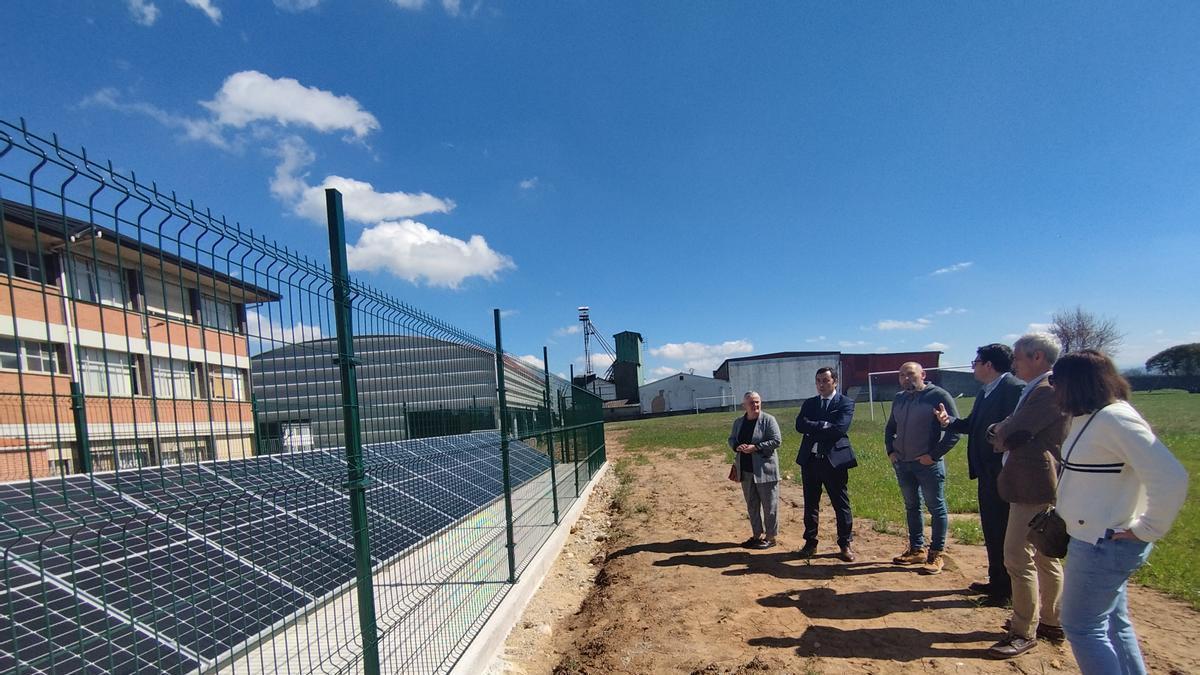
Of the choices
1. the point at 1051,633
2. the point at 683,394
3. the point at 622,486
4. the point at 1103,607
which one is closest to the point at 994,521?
the point at 1051,633

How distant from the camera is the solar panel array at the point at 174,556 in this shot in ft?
6.55

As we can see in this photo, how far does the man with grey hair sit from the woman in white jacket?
3.25 ft

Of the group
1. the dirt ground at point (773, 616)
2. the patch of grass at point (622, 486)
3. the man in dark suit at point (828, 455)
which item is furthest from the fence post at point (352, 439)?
the patch of grass at point (622, 486)

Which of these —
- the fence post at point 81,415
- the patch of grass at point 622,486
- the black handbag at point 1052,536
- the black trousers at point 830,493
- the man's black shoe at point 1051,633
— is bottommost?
the patch of grass at point 622,486

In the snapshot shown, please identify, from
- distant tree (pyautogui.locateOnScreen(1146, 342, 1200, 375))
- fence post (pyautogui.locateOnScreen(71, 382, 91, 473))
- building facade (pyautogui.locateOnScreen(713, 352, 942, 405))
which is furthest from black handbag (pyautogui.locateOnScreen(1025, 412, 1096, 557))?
distant tree (pyautogui.locateOnScreen(1146, 342, 1200, 375))

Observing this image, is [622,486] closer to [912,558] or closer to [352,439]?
[912,558]

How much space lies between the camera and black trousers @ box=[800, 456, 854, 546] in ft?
19.8

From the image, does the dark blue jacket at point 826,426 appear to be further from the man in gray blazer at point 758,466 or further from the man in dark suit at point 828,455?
the man in gray blazer at point 758,466

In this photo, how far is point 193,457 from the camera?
7.10 feet

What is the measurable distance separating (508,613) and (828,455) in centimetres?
329

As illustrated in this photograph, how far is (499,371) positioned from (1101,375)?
4191 millimetres

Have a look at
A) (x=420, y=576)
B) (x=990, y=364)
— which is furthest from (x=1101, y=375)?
(x=420, y=576)

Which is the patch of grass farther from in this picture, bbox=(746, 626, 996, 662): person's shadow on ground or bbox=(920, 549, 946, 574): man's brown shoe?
bbox=(746, 626, 996, 662): person's shadow on ground

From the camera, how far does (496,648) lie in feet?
14.9
